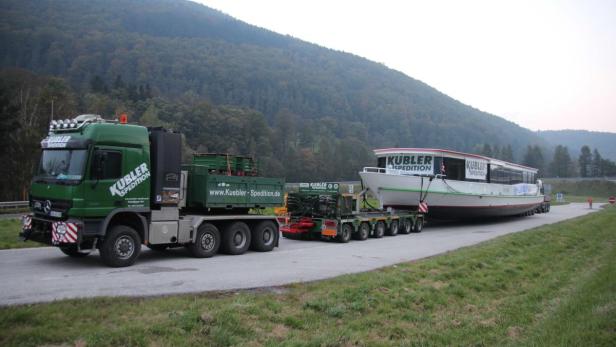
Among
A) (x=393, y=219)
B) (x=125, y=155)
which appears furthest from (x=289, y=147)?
(x=125, y=155)

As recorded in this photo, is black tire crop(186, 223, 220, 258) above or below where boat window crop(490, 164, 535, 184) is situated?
below

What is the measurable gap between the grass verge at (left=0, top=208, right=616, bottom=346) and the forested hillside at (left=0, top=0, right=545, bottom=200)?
6110 cm

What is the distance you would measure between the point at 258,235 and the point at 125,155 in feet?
15.5

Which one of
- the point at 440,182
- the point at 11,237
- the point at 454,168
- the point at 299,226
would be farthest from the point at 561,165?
the point at 11,237

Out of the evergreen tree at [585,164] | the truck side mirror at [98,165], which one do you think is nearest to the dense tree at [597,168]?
the evergreen tree at [585,164]

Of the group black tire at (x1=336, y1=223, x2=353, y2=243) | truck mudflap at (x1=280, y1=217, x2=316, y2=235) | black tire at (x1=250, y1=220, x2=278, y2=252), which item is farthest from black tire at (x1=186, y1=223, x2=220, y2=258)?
black tire at (x1=336, y1=223, x2=353, y2=243)

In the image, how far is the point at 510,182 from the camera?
107 ft

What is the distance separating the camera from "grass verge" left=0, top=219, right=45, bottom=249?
13819mm

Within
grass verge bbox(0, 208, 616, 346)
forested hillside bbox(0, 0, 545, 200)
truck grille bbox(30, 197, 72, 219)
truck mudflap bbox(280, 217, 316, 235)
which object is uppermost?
forested hillside bbox(0, 0, 545, 200)

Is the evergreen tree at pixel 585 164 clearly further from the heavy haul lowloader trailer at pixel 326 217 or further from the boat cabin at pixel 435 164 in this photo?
the heavy haul lowloader trailer at pixel 326 217

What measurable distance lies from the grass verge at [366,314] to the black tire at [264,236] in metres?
4.14

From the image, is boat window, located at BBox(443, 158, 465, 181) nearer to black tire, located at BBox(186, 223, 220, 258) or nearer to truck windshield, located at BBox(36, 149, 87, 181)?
black tire, located at BBox(186, 223, 220, 258)

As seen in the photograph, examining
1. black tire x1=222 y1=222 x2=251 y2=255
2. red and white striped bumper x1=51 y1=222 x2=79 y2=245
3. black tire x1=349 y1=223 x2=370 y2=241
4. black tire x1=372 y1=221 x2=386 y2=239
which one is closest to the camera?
red and white striped bumper x1=51 y1=222 x2=79 y2=245

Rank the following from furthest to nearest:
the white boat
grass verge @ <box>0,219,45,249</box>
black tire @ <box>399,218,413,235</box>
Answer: the white boat < black tire @ <box>399,218,413,235</box> < grass verge @ <box>0,219,45,249</box>
